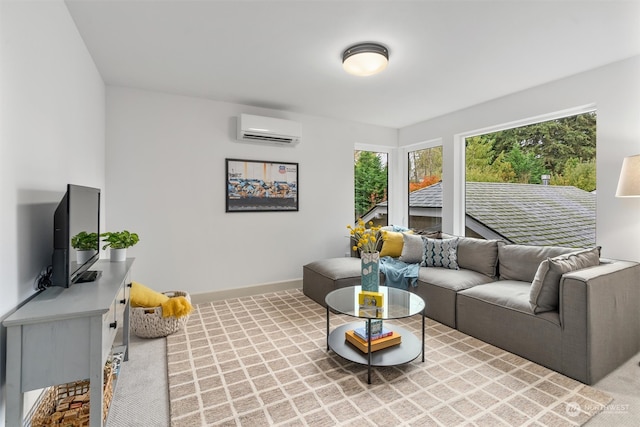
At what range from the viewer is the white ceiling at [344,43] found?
2.01m

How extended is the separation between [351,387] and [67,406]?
1.56m

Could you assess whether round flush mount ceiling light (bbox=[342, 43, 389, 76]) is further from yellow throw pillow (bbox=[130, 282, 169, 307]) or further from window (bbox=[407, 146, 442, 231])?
yellow throw pillow (bbox=[130, 282, 169, 307])

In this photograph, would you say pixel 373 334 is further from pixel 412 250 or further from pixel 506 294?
pixel 412 250

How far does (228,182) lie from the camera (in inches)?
152

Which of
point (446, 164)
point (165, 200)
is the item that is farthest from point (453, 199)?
point (165, 200)

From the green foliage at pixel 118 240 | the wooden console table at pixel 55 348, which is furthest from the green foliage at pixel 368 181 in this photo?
the wooden console table at pixel 55 348

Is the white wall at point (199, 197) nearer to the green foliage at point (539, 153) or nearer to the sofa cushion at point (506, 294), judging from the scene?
the green foliage at point (539, 153)

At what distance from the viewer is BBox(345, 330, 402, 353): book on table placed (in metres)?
2.26

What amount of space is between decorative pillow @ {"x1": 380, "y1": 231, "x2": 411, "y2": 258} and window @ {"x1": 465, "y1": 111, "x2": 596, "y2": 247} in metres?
1.02

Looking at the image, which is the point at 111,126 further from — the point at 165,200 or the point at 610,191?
the point at 610,191

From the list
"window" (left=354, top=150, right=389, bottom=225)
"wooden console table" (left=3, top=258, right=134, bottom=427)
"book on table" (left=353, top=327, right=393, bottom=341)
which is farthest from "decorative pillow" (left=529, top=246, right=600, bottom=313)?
"window" (left=354, top=150, right=389, bottom=225)

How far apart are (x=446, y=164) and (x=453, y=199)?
501mm

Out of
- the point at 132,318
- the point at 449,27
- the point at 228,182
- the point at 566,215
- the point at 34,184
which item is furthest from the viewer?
the point at 228,182

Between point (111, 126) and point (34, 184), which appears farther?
point (111, 126)
